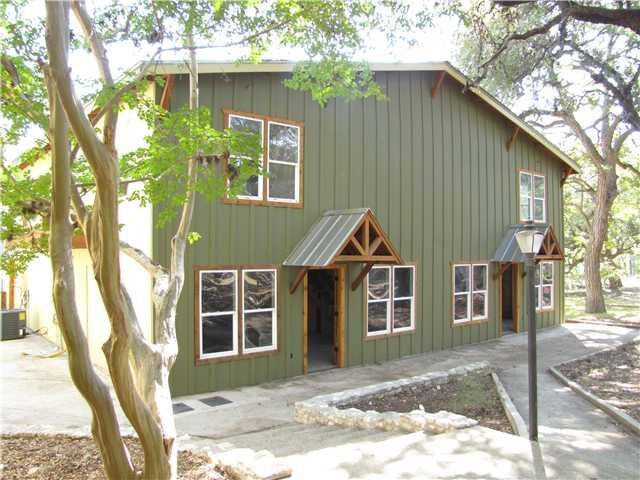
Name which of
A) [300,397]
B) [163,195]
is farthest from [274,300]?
[163,195]

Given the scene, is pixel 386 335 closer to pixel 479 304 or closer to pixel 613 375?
pixel 479 304

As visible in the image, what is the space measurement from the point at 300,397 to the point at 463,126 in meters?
8.75

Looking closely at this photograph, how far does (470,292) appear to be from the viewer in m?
13.7

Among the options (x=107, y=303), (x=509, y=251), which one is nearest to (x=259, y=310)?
(x=107, y=303)

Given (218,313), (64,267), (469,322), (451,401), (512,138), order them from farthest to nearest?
1. (512,138)
2. (469,322)
3. (218,313)
4. (451,401)
5. (64,267)

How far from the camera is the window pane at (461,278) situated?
13.3 metres

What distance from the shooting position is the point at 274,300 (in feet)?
31.7

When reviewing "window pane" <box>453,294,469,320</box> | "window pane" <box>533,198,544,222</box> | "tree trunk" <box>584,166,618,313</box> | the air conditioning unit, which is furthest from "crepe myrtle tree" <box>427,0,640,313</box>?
the air conditioning unit

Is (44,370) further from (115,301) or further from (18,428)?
(115,301)

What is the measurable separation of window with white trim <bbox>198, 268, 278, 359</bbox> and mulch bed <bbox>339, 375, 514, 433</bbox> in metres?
2.42

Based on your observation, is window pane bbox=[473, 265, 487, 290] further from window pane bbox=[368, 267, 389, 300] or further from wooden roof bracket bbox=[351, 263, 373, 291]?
wooden roof bracket bbox=[351, 263, 373, 291]

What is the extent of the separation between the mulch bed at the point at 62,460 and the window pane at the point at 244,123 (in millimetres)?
5605

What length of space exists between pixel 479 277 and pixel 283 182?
22.9 ft

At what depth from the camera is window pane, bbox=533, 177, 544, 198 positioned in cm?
1591
